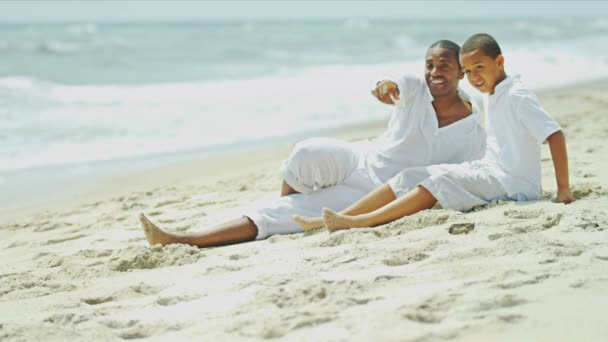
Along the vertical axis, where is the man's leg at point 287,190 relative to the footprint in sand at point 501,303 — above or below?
above

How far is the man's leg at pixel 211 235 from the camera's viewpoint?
342 centimetres

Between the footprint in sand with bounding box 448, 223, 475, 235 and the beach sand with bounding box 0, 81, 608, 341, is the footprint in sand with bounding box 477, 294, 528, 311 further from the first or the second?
the footprint in sand with bounding box 448, 223, 475, 235

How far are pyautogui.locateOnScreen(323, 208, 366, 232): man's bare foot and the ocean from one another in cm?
80

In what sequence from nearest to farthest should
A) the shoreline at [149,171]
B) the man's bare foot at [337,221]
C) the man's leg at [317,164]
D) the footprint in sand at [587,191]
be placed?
the man's bare foot at [337,221]
the man's leg at [317,164]
the footprint in sand at [587,191]
the shoreline at [149,171]

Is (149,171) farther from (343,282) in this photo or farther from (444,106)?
(343,282)

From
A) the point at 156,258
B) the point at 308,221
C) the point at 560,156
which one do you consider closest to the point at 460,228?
the point at 560,156

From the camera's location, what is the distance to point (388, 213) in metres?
3.40

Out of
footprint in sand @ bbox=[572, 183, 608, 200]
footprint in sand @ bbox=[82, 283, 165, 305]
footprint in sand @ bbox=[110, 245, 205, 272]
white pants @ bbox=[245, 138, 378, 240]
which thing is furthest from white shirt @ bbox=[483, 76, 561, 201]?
footprint in sand @ bbox=[82, 283, 165, 305]

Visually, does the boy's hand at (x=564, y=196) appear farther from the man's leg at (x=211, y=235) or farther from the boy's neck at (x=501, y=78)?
the man's leg at (x=211, y=235)

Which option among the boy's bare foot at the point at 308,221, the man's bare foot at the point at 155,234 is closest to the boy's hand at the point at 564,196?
the boy's bare foot at the point at 308,221

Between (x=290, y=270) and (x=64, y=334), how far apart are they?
34.7 inches

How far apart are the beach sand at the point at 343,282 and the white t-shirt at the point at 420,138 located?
0.39 m

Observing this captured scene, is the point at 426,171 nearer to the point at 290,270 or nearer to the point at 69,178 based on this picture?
the point at 290,270

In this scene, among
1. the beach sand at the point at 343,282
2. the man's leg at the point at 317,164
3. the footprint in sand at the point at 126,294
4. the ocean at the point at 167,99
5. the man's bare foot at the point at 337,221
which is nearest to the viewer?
the beach sand at the point at 343,282
